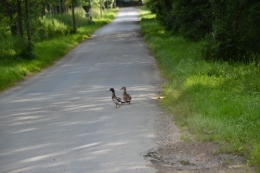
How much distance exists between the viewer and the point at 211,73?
15.1 meters

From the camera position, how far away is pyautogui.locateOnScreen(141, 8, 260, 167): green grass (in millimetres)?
8523

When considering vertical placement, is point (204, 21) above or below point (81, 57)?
above

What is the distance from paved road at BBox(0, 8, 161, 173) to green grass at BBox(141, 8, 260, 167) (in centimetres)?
76

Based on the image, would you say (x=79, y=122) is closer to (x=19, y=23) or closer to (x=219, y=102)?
(x=219, y=102)

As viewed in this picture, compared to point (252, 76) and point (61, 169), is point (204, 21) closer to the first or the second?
point (252, 76)

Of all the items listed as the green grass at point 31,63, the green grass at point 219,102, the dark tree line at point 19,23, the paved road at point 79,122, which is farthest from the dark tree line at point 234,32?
the dark tree line at point 19,23

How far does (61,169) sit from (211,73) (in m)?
8.68

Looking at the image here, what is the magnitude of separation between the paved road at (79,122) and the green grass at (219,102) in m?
0.76

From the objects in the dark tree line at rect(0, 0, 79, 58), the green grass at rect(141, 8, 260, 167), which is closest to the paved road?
the green grass at rect(141, 8, 260, 167)

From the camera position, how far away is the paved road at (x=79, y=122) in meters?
7.98

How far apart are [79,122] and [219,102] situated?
346cm

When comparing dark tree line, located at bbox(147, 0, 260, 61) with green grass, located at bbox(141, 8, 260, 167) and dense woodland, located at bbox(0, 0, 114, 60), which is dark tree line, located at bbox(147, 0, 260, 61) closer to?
green grass, located at bbox(141, 8, 260, 167)

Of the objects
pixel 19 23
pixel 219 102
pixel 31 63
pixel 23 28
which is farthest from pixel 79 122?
pixel 23 28

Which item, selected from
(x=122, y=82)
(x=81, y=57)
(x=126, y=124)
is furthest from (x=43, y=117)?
(x=81, y=57)
